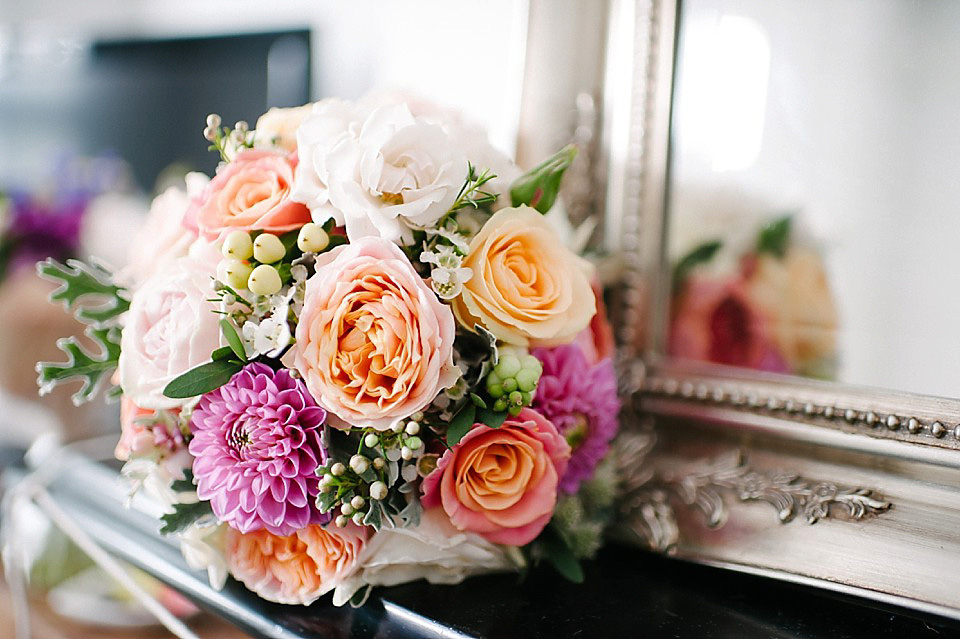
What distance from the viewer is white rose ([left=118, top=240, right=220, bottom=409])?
0.58 meters

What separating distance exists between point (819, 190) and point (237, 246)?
1.60ft

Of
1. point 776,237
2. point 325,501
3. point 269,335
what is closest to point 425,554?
point 325,501

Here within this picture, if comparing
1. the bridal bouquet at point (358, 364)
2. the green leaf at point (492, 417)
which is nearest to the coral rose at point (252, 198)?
the bridal bouquet at point (358, 364)

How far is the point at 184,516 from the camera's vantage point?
0.61 meters

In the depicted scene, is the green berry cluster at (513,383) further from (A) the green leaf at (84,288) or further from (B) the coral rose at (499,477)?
(A) the green leaf at (84,288)

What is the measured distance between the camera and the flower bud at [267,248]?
1.88 ft

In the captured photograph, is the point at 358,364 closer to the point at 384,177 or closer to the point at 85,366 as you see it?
the point at 384,177

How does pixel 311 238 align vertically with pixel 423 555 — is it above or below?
above

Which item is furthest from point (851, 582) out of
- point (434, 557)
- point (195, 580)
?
point (195, 580)

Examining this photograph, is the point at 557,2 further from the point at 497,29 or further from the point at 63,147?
the point at 63,147

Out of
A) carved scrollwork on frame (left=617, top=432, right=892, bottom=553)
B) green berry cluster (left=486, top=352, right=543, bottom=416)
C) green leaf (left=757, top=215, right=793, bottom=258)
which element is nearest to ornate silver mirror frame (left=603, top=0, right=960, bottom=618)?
carved scrollwork on frame (left=617, top=432, right=892, bottom=553)

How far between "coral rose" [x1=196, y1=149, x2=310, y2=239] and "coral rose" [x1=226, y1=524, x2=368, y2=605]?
239mm

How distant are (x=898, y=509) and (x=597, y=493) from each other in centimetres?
25

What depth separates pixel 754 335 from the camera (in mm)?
711
